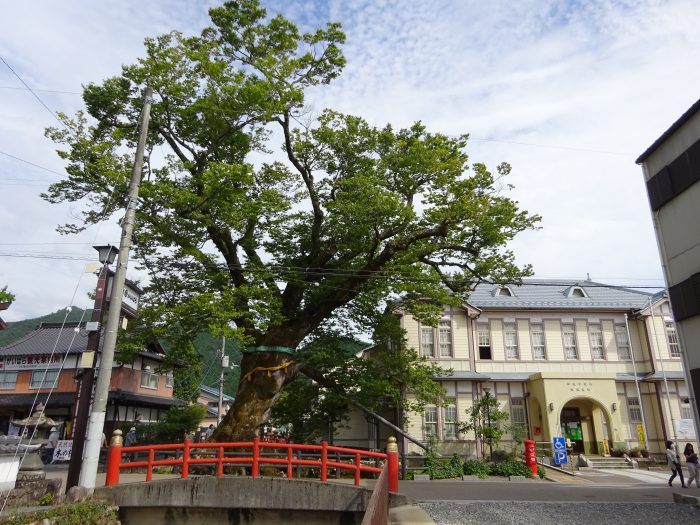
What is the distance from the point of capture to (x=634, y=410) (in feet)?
89.4

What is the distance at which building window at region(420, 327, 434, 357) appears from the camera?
27661 mm

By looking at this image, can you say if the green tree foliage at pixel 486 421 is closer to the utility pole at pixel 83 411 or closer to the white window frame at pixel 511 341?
the white window frame at pixel 511 341

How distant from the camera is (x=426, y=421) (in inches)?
1028

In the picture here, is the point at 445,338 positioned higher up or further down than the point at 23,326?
further down

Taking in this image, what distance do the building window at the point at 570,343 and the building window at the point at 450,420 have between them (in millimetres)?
7604

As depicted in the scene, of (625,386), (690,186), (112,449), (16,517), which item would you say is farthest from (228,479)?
(625,386)

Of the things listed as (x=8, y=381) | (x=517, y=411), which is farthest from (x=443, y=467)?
(x=8, y=381)

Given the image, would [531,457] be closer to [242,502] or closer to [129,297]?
[242,502]

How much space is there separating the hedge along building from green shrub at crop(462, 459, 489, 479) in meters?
3.75

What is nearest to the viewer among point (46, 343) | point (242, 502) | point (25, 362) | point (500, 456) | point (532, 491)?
point (242, 502)

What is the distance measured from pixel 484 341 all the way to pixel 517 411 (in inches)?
165

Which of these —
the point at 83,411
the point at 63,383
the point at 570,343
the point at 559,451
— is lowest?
the point at 559,451

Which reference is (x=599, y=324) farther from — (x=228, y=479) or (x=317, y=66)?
(x=228, y=479)

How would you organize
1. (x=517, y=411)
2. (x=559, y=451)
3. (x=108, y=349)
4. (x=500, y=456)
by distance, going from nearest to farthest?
1. (x=108, y=349)
2. (x=500, y=456)
3. (x=559, y=451)
4. (x=517, y=411)
